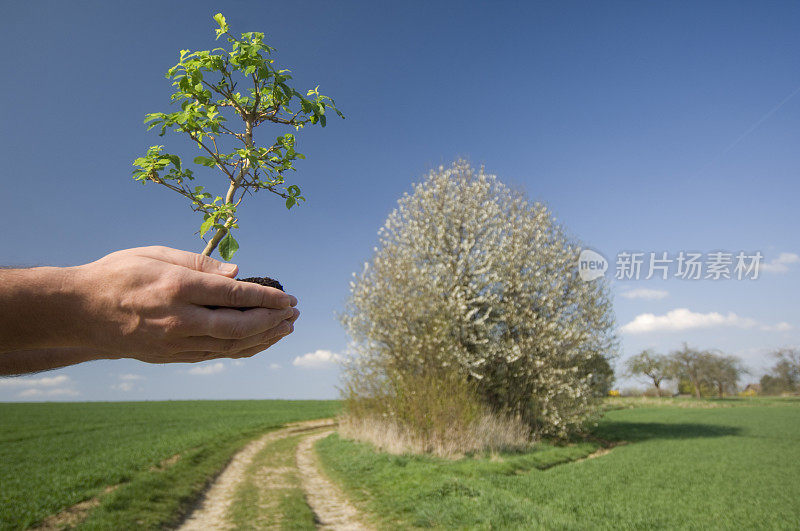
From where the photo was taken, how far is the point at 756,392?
352 ft

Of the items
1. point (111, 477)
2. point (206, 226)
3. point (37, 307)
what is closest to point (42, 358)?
point (37, 307)

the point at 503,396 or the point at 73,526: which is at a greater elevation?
the point at 503,396

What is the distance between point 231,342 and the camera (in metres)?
1.94

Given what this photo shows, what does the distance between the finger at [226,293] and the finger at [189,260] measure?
170mm

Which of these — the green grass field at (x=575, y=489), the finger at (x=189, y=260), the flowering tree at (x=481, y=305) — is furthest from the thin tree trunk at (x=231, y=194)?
the flowering tree at (x=481, y=305)

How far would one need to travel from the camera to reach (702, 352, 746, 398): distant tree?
3302 inches

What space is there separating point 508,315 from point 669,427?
1955cm

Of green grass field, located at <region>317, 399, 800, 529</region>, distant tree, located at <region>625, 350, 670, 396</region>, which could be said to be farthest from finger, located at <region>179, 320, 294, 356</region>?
distant tree, located at <region>625, 350, 670, 396</region>

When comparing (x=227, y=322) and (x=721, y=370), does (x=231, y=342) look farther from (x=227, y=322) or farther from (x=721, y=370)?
(x=721, y=370)

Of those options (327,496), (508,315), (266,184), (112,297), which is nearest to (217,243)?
(266,184)

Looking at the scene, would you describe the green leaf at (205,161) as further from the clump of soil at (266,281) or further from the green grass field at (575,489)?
the green grass field at (575,489)

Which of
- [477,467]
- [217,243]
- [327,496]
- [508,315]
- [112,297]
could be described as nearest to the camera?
[112,297]

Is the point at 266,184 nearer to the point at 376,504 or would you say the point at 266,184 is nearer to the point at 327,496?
the point at 376,504

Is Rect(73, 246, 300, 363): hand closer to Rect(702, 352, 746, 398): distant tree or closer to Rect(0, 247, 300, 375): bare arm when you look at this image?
Rect(0, 247, 300, 375): bare arm
